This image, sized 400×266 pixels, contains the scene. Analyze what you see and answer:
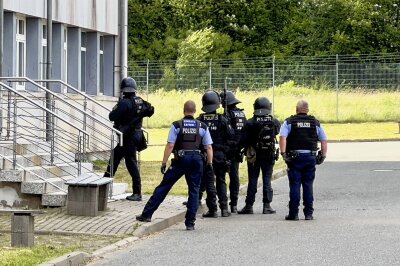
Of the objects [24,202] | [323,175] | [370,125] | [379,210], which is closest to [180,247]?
[24,202]

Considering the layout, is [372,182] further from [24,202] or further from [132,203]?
[24,202]

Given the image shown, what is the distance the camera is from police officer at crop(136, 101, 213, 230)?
1653 centimetres

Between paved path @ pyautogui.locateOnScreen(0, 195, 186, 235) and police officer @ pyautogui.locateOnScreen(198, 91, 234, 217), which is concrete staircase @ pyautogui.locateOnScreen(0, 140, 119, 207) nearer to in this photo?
paved path @ pyautogui.locateOnScreen(0, 195, 186, 235)

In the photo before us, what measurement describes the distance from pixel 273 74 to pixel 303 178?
38.2m

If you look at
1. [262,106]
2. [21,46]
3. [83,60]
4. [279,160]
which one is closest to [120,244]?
[262,106]

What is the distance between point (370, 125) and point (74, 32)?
87.0 feet

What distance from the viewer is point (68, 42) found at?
29.2m

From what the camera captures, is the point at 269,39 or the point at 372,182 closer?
the point at 372,182

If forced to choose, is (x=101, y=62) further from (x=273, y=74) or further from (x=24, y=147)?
(x=273, y=74)

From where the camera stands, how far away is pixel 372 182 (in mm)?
25984

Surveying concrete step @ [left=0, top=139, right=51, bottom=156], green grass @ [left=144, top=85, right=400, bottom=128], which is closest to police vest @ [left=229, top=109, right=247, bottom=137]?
concrete step @ [left=0, top=139, right=51, bottom=156]

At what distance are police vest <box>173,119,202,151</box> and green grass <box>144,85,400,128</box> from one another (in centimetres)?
3788

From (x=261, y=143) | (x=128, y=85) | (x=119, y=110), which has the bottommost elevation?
(x=261, y=143)

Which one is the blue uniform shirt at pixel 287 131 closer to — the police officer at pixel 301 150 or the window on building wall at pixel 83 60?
the police officer at pixel 301 150
